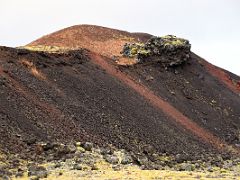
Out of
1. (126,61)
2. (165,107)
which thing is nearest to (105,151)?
(165,107)

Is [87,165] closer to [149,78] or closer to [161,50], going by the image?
[149,78]

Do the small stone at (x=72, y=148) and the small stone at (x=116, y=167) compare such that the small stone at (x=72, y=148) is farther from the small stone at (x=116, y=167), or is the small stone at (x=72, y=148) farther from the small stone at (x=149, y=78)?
the small stone at (x=149, y=78)

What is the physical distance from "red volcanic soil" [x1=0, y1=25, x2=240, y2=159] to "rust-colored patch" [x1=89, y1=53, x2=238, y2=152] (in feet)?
0.51

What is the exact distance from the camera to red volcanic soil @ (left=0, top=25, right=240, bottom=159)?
3862 cm

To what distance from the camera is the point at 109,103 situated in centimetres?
4681

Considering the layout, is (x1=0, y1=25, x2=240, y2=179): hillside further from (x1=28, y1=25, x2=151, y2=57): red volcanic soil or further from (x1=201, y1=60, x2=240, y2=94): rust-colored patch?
(x1=201, y1=60, x2=240, y2=94): rust-colored patch

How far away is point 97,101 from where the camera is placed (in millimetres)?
46188

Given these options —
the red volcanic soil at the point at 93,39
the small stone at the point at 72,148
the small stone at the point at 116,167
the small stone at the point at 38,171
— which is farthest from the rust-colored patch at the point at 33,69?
the small stone at the point at 38,171

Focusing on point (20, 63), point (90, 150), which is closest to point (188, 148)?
point (90, 150)

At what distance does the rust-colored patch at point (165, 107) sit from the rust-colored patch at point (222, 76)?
1769cm

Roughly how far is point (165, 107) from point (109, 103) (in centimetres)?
786

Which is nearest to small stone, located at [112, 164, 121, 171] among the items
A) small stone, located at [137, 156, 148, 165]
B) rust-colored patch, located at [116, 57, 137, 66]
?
small stone, located at [137, 156, 148, 165]

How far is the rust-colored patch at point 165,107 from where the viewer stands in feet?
166

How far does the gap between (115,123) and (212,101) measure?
20531 mm
